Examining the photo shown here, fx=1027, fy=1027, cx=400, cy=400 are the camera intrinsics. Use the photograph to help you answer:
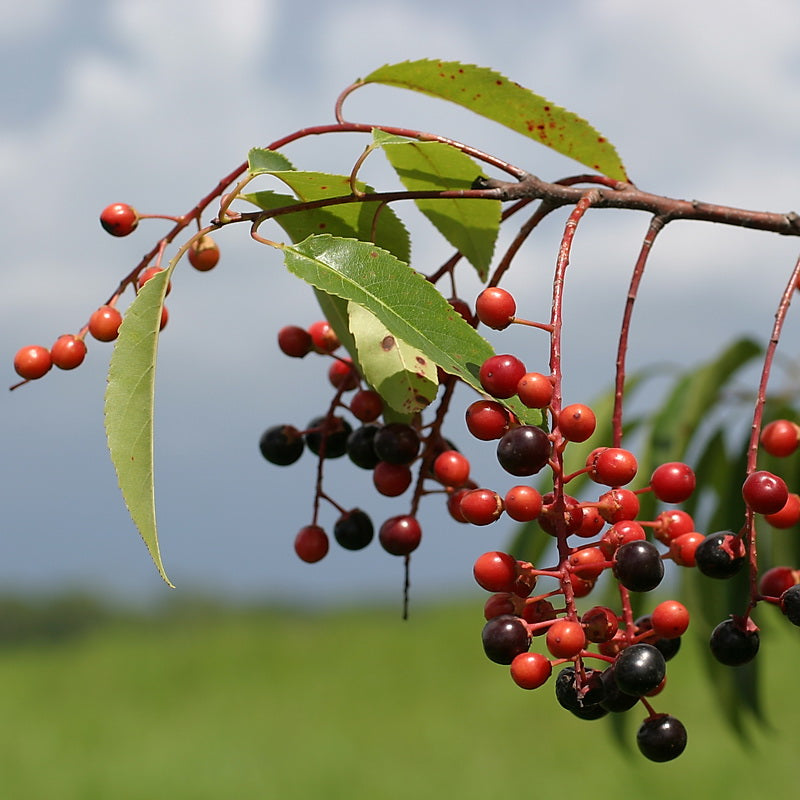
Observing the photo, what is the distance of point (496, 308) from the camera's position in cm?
82

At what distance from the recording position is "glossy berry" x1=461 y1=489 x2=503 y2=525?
0.78 meters

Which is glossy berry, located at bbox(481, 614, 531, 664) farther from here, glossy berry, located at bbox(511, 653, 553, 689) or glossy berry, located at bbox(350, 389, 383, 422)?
glossy berry, located at bbox(350, 389, 383, 422)

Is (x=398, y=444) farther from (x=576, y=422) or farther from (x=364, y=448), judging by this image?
(x=576, y=422)

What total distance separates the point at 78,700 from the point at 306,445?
284 inches

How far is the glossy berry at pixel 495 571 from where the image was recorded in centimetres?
77

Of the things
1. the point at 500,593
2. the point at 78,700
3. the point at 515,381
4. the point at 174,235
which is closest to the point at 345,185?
the point at 174,235

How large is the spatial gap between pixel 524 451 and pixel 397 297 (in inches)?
7.2

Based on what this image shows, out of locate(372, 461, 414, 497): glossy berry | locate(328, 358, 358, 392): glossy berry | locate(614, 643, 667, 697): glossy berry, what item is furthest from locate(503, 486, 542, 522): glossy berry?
locate(328, 358, 358, 392): glossy berry

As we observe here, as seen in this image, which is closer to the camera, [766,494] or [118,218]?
[766,494]

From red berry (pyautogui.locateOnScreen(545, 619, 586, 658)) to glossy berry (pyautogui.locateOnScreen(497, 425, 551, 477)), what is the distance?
109 mm

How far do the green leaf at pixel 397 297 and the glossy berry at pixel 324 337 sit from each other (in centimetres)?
25

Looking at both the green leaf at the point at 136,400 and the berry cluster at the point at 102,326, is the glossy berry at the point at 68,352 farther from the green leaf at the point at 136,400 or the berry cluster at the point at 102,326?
the green leaf at the point at 136,400

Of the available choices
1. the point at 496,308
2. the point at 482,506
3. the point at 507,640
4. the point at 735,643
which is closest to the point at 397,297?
the point at 496,308

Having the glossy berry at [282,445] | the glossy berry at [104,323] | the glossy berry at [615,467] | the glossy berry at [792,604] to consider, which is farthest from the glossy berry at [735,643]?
the glossy berry at [104,323]
